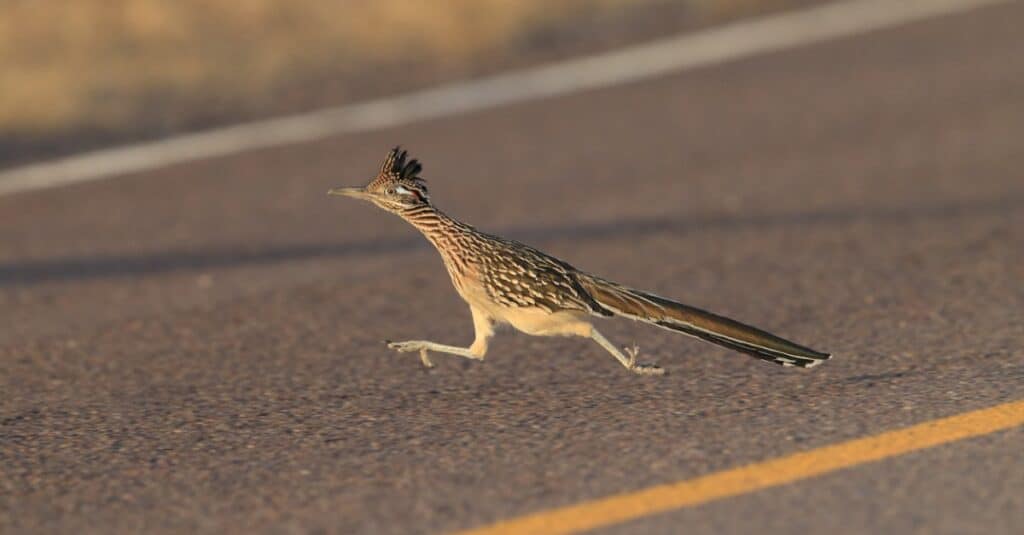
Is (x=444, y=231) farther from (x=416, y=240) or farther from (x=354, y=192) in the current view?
(x=416, y=240)

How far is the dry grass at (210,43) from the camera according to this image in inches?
523

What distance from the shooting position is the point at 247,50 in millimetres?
14609

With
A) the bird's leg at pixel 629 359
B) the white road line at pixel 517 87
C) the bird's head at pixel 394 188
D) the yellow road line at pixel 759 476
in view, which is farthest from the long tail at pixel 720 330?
the white road line at pixel 517 87

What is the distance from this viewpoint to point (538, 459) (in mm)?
5379

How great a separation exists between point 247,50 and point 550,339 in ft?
26.1

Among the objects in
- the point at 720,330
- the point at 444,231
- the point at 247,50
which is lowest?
the point at 720,330

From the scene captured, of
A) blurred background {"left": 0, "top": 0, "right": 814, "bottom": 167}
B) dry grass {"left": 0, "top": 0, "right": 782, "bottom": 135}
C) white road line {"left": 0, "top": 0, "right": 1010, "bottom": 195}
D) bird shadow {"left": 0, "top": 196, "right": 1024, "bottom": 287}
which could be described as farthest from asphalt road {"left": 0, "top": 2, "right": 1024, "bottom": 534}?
dry grass {"left": 0, "top": 0, "right": 782, "bottom": 135}

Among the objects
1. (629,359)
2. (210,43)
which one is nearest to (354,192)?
(629,359)

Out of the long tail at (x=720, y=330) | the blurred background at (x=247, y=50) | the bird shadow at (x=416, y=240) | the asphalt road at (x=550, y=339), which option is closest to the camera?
the asphalt road at (x=550, y=339)

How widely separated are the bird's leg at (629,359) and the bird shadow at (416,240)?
3.13 meters

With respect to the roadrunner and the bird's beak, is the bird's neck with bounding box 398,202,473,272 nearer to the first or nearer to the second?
the roadrunner

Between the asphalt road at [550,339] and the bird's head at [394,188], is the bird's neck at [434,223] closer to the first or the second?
the bird's head at [394,188]

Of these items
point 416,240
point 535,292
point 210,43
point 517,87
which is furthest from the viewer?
point 210,43

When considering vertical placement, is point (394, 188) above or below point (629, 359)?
above
